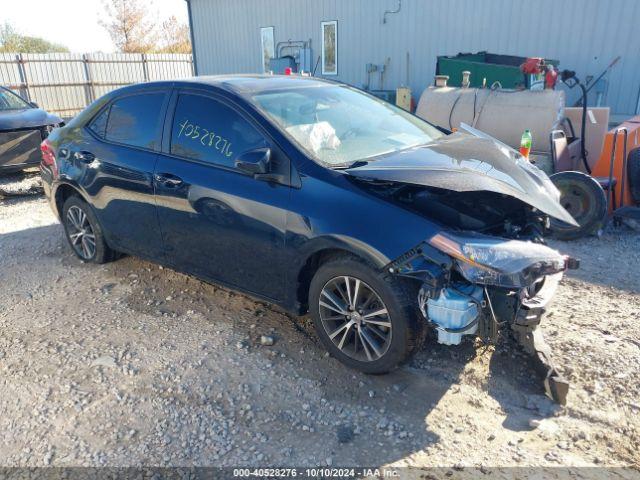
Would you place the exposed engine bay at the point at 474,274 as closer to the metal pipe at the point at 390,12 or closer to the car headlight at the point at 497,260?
the car headlight at the point at 497,260

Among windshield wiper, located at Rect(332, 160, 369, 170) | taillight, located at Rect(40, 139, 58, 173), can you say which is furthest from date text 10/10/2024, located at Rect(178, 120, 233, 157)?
taillight, located at Rect(40, 139, 58, 173)

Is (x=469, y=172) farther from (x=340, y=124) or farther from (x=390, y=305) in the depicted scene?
(x=340, y=124)

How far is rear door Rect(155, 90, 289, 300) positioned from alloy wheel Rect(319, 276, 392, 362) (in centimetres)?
39

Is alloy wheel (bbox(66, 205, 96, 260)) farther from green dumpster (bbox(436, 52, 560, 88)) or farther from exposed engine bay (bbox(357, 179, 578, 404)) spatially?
green dumpster (bbox(436, 52, 560, 88))

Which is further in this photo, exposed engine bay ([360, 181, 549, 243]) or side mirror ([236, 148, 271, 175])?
side mirror ([236, 148, 271, 175])

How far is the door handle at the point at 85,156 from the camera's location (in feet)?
14.5

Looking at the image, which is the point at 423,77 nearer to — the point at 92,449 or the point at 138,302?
the point at 138,302

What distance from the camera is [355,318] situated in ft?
9.93

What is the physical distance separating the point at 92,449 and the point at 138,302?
168 cm

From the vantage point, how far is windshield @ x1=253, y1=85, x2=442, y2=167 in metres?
3.33

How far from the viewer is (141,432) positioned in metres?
2.75

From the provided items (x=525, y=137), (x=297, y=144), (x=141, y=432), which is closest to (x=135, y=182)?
(x=297, y=144)

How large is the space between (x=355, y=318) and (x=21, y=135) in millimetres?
7615

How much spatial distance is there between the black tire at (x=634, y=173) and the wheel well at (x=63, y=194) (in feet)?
18.7
